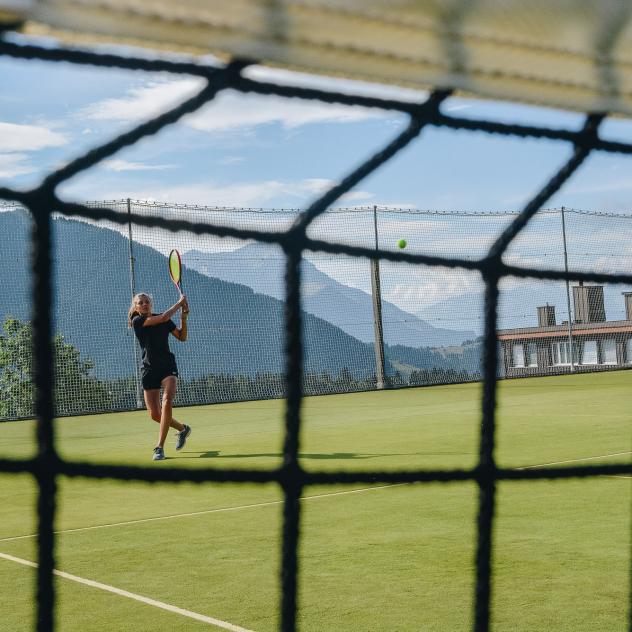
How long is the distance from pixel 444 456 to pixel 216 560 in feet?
10.8

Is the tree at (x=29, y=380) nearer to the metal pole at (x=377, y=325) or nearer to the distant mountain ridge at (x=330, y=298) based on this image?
the distant mountain ridge at (x=330, y=298)

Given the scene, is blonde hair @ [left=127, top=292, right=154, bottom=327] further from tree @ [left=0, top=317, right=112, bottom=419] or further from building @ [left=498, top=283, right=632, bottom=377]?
building @ [left=498, top=283, right=632, bottom=377]

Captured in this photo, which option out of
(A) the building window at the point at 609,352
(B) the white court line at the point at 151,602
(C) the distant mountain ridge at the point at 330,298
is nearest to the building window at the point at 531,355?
(A) the building window at the point at 609,352

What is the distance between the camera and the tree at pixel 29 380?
1284 cm

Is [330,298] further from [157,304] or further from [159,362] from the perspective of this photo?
[159,362]

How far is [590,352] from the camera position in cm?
2691

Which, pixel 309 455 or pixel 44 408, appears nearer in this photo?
pixel 44 408

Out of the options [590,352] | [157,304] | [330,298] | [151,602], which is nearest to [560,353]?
[590,352]

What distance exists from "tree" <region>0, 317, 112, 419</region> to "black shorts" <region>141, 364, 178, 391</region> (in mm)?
5476

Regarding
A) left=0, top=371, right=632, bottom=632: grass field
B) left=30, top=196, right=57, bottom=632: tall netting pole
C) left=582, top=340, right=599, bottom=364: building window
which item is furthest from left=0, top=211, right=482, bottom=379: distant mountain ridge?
left=30, top=196, right=57, bottom=632: tall netting pole

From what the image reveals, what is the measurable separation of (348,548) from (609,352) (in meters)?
22.5

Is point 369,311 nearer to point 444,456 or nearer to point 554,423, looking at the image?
point 554,423

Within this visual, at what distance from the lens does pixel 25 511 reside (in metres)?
5.34

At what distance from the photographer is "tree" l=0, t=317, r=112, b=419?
12844 mm
